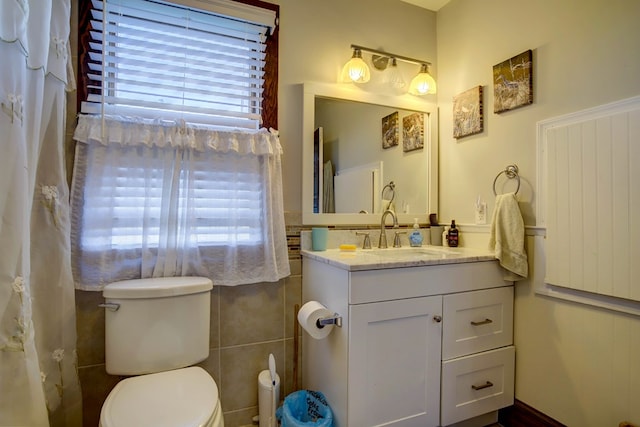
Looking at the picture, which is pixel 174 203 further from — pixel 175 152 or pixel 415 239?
pixel 415 239

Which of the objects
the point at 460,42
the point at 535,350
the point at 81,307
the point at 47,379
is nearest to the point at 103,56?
the point at 81,307

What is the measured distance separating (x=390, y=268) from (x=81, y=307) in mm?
1370

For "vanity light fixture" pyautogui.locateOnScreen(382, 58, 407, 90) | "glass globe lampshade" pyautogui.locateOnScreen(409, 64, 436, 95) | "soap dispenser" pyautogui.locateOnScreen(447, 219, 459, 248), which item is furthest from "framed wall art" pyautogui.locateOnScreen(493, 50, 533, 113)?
"soap dispenser" pyautogui.locateOnScreen(447, 219, 459, 248)

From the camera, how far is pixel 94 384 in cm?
145

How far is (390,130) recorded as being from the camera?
2053 mm

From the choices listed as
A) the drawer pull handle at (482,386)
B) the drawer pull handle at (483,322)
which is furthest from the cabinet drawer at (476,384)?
the drawer pull handle at (483,322)

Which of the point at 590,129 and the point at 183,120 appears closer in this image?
the point at 590,129

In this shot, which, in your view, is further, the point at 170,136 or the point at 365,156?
the point at 365,156

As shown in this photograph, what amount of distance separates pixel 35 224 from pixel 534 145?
7.12 feet

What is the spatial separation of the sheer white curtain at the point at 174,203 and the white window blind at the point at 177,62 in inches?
4.0

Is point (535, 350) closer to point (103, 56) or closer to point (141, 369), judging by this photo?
point (141, 369)

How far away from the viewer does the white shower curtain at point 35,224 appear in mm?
915

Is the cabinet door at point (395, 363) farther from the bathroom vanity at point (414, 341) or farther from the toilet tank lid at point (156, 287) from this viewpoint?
the toilet tank lid at point (156, 287)

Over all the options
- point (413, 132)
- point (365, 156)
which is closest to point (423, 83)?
point (413, 132)
